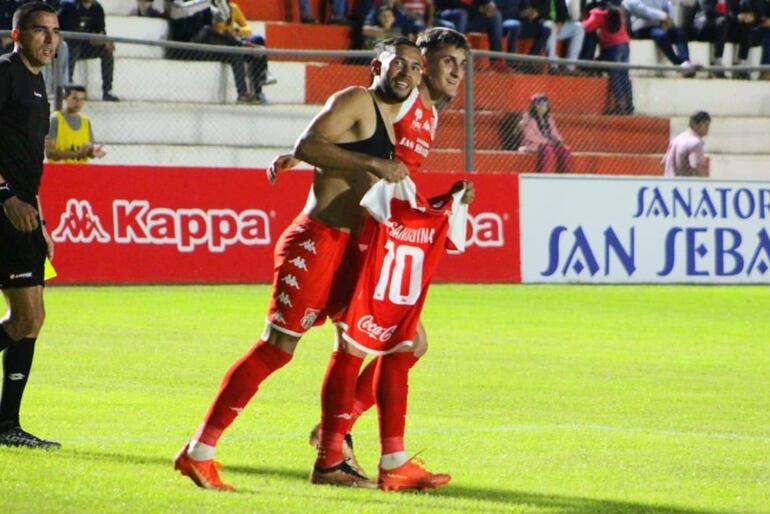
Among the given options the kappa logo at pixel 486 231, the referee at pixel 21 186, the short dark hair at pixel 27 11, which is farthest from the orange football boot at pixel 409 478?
the kappa logo at pixel 486 231

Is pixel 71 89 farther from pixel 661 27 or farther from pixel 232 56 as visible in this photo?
pixel 661 27

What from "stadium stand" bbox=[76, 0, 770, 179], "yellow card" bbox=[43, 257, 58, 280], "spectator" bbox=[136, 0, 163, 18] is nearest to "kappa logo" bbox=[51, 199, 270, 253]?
"stadium stand" bbox=[76, 0, 770, 179]

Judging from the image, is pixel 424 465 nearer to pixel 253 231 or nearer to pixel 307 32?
pixel 253 231

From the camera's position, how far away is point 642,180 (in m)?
22.4

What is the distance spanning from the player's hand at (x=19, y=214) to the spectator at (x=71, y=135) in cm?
1118

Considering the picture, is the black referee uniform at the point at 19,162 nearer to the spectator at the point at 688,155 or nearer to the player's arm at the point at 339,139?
the player's arm at the point at 339,139

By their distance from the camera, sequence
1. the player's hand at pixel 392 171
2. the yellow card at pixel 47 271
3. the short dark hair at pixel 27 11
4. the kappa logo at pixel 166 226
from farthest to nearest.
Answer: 1. the kappa logo at pixel 166 226
2. the yellow card at pixel 47 271
3. the short dark hair at pixel 27 11
4. the player's hand at pixel 392 171

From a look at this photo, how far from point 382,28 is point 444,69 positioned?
17.8 m

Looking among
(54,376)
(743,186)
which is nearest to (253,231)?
(743,186)

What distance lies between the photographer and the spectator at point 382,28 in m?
25.2

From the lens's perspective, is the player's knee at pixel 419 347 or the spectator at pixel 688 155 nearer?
the player's knee at pixel 419 347

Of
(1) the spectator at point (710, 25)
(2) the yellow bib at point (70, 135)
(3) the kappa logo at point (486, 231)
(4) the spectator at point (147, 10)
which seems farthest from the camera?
(1) the spectator at point (710, 25)

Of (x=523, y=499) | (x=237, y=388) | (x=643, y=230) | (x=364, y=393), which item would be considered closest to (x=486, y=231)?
(x=643, y=230)

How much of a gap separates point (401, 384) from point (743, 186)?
16.3 m
